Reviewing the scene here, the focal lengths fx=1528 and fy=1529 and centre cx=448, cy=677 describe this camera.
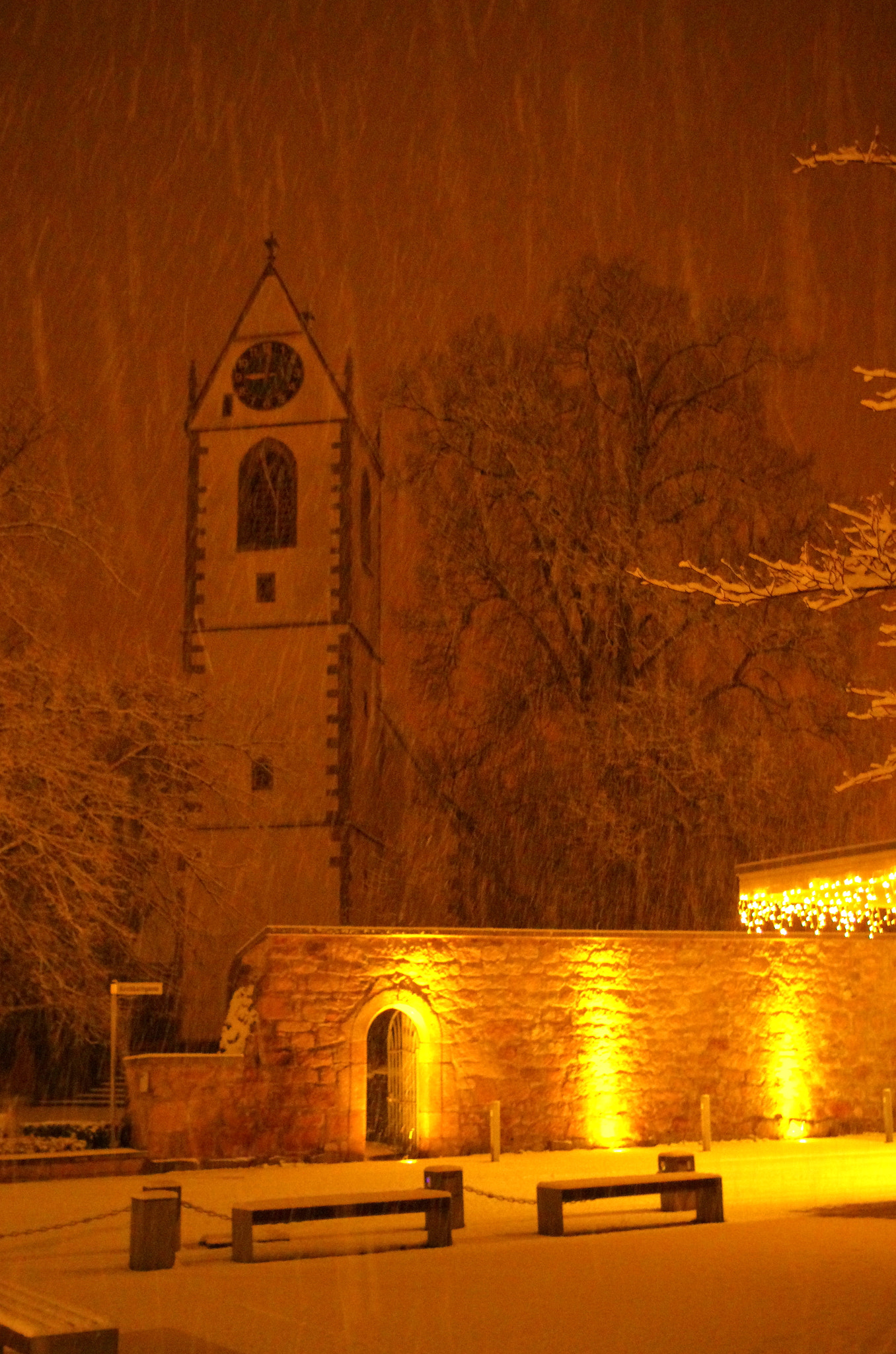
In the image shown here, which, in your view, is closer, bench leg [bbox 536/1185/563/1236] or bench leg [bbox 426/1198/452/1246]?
bench leg [bbox 426/1198/452/1246]

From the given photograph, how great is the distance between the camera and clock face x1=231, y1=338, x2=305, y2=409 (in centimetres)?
3997

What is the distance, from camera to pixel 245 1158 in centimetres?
1636

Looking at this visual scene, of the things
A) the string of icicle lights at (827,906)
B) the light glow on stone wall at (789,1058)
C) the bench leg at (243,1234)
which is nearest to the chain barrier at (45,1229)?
the bench leg at (243,1234)

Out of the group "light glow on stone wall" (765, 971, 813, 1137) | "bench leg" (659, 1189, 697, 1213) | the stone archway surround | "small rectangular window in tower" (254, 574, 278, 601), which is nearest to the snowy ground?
"bench leg" (659, 1189, 697, 1213)

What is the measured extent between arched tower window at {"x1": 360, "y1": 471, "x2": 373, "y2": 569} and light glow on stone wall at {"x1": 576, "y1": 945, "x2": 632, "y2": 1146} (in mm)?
23896

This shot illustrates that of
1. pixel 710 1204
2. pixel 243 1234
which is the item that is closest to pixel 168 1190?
pixel 243 1234

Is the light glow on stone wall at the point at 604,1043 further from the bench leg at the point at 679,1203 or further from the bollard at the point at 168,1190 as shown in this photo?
the bollard at the point at 168,1190

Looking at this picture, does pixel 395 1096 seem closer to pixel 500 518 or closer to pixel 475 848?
pixel 475 848

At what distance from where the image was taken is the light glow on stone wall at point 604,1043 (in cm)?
1805

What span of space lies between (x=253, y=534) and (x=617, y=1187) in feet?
97.4

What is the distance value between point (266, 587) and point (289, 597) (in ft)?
2.25

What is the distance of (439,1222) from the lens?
33.7ft

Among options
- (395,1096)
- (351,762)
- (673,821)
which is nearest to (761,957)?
(673,821)

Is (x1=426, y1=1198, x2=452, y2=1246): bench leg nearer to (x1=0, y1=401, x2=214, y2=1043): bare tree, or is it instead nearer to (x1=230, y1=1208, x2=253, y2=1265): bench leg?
(x1=230, y1=1208, x2=253, y2=1265): bench leg
